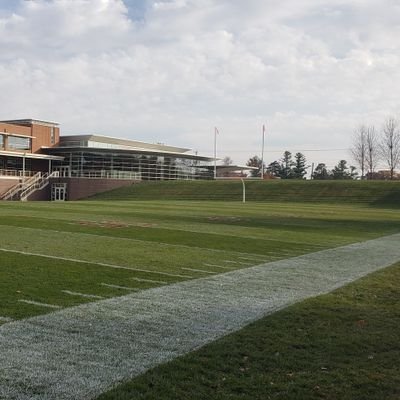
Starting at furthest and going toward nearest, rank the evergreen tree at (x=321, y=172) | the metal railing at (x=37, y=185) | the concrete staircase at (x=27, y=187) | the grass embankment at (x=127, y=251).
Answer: the evergreen tree at (x=321, y=172) → the metal railing at (x=37, y=185) → the concrete staircase at (x=27, y=187) → the grass embankment at (x=127, y=251)

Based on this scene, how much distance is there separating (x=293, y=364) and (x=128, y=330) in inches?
84.0

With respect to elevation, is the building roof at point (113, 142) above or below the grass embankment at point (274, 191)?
above

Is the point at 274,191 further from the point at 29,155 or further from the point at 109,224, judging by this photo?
the point at 109,224

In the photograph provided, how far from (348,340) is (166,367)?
7.89ft

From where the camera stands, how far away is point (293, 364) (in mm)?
5562

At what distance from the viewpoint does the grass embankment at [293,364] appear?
4.77 meters

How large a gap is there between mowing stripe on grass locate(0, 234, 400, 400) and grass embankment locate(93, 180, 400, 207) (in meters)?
51.8

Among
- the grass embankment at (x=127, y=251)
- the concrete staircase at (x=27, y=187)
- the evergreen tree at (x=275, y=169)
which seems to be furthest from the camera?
the evergreen tree at (x=275, y=169)

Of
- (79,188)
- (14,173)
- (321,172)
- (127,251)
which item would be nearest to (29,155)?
(14,173)

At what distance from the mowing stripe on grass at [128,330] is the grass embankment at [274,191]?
51784 millimetres

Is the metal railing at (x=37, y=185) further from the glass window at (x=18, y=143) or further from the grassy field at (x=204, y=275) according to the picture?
the grassy field at (x=204, y=275)

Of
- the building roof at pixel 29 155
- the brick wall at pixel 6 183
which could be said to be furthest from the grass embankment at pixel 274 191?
the building roof at pixel 29 155

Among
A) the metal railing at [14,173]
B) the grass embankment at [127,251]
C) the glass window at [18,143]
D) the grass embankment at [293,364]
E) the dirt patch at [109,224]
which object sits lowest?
the grass embankment at [293,364]

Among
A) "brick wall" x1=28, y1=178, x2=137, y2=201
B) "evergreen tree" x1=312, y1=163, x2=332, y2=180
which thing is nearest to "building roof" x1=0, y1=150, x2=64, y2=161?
"brick wall" x1=28, y1=178, x2=137, y2=201
